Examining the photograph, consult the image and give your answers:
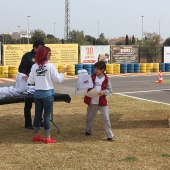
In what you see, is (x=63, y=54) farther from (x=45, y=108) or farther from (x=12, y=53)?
(x=45, y=108)

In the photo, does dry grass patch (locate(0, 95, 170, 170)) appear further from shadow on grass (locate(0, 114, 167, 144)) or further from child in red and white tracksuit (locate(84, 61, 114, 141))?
child in red and white tracksuit (locate(84, 61, 114, 141))

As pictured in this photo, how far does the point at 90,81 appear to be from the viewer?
7141 mm

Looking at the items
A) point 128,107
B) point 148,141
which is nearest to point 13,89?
point 148,141

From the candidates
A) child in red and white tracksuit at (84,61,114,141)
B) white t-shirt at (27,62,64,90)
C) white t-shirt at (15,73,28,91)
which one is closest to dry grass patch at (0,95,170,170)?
child in red and white tracksuit at (84,61,114,141)

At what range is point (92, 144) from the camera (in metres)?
6.71

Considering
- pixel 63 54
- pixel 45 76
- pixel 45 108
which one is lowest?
pixel 45 108

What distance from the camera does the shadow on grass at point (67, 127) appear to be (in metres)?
7.18

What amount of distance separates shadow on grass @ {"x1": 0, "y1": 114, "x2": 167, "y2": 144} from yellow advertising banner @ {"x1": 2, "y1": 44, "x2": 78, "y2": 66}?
16.8 m

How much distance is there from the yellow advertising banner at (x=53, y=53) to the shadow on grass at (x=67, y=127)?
55.1 ft

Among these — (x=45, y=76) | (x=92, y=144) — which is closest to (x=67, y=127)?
(x=92, y=144)

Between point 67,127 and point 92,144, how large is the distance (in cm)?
161

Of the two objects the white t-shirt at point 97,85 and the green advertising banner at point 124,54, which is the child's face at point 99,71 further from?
the green advertising banner at point 124,54

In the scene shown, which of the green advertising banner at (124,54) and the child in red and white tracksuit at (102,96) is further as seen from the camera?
the green advertising banner at (124,54)

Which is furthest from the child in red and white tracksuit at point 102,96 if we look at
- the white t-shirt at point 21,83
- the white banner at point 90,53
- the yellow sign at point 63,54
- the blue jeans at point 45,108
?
the white banner at point 90,53
